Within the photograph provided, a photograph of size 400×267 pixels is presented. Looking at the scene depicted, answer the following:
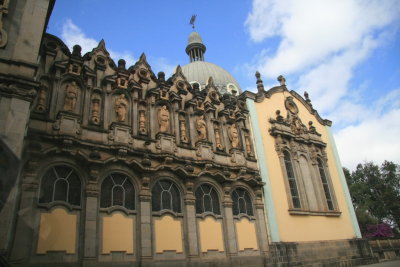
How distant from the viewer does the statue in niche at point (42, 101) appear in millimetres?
11611

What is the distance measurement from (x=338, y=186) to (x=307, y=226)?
5.69 metres

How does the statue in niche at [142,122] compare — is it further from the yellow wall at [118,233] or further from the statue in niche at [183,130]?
the yellow wall at [118,233]

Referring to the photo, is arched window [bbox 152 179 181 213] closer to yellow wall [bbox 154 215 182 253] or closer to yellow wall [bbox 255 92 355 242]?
yellow wall [bbox 154 215 182 253]

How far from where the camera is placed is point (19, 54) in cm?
953

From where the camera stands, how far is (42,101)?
11820mm

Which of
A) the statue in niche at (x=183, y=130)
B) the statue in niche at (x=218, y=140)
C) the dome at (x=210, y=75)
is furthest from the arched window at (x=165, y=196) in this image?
the dome at (x=210, y=75)

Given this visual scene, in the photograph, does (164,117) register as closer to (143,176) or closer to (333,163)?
(143,176)

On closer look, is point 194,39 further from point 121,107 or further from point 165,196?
point 165,196

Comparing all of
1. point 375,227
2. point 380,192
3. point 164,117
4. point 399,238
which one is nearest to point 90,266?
point 164,117

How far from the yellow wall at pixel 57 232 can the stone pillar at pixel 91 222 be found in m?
0.41

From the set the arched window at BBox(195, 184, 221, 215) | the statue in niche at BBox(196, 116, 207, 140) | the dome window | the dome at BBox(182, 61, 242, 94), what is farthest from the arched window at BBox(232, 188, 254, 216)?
the dome window

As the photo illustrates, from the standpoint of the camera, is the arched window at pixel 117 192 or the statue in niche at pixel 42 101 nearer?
the statue in niche at pixel 42 101

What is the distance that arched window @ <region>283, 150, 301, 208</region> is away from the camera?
18984 mm

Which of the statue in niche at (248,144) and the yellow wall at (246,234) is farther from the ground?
the statue in niche at (248,144)
